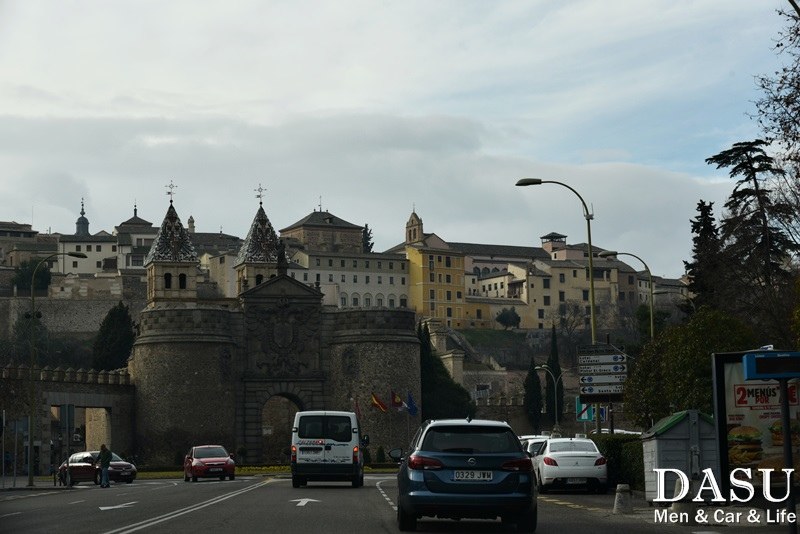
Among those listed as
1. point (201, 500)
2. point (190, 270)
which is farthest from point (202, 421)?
point (201, 500)

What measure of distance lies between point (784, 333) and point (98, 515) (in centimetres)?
3200

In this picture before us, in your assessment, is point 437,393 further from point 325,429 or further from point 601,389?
point 325,429

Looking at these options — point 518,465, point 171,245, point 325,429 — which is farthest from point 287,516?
point 171,245

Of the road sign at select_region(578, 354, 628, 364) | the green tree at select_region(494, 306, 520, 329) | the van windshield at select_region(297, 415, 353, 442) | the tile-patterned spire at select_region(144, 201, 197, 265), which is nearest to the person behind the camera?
the van windshield at select_region(297, 415, 353, 442)

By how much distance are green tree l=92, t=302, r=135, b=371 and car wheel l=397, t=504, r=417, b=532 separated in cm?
10126

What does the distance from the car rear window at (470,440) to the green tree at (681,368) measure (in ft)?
70.1

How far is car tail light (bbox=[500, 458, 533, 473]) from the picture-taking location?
2033 cm

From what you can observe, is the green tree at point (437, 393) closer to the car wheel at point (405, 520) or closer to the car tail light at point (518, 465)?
the car wheel at point (405, 520)

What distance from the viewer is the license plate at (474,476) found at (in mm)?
20312

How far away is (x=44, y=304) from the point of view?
166 m

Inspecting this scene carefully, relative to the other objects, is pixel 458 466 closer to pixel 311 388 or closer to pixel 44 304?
pixel 311 388

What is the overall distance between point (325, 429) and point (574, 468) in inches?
315

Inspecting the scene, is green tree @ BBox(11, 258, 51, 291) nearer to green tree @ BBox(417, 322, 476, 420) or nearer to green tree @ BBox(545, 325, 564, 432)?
green tree @ BBox(417, 322, 476, 420)

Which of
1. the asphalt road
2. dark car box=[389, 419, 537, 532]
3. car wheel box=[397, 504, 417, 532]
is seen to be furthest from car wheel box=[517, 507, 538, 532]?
car wheel box=[397, 504, 417, 532]
